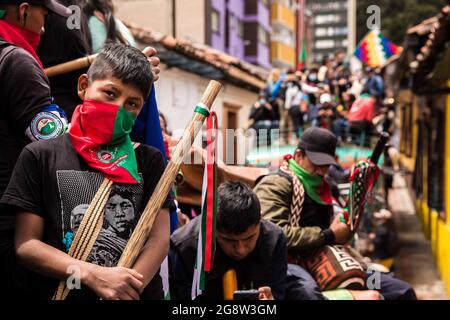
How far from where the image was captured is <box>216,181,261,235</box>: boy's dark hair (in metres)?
3.75

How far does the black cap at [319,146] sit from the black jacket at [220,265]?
42.7 inches

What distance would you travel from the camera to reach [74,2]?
3.82 metres

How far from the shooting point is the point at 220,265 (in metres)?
3.96

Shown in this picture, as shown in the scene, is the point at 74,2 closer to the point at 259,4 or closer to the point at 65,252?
the point at 65,252

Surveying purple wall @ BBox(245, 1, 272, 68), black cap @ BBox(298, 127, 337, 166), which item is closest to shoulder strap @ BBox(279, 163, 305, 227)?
black cap @ BBox(298, 127, 337, 166)

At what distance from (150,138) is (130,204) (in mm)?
709

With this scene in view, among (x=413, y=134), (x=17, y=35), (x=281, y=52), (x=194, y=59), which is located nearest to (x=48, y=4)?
(x=17, y=35)

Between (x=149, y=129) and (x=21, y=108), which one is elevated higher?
(x=21, y=108)

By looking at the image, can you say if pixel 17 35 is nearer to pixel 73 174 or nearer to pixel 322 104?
pixel 73 174

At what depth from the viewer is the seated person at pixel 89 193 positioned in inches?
93.6

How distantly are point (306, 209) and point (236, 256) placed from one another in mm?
1129

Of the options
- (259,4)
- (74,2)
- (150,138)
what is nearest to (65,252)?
(150,138)

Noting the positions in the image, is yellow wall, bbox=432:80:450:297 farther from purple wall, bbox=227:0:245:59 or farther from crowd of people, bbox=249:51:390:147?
purple wall, bbox=227:0:245:59

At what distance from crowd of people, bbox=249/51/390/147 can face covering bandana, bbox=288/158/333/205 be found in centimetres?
633
